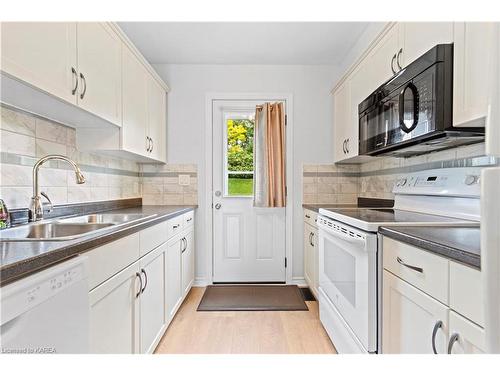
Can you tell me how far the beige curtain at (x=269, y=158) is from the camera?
3.10 meters

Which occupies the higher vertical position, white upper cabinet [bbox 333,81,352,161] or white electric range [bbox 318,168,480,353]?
white upper cabinet [bbox 333,81,352,161]

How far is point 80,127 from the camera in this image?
1.98 m

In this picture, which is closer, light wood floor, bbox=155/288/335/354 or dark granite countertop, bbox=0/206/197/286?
dark granite countertop, bbox=0/206/197/286

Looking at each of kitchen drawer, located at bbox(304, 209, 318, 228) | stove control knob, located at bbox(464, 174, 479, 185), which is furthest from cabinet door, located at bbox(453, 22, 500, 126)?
kitchen drawer, located at bbox(304, 209, 318, 228)

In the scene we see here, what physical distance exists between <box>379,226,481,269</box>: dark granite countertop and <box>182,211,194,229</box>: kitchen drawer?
1.74 m

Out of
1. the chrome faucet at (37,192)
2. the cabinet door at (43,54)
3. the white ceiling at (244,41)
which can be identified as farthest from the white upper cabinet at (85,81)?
the white ceiling at (244,41)

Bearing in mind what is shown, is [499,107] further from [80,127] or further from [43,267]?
[80,127]

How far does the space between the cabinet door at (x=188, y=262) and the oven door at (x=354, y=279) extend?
125cm

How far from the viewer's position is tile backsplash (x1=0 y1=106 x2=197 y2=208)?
1412mm

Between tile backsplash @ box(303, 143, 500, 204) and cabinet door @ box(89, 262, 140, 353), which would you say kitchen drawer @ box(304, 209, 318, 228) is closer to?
tile backsplash @ box(303, 143, 500, 204)

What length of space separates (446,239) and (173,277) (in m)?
1.82

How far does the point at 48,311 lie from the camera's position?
0.71m

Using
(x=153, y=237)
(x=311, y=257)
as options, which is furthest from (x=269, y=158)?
(x=153, y=237)
